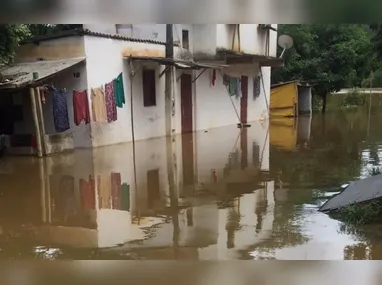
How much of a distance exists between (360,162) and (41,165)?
662 cm

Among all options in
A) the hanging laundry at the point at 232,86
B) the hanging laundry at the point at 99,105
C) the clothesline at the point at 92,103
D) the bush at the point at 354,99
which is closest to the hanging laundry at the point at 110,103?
the clothesline at the point at 92,103

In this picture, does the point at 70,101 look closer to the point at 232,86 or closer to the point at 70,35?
the point at 70,35

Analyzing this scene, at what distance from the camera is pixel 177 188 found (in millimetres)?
7551

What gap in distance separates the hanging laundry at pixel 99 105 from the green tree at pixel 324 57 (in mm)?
13806

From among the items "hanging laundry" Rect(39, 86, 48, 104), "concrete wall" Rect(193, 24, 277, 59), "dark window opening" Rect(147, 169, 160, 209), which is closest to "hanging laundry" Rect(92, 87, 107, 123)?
"hanging laundry" Rect(39, 86, 48, 104)

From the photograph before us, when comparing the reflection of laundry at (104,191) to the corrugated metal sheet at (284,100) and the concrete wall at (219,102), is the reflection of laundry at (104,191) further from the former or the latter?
the corrugated metal sheet at (284,100)

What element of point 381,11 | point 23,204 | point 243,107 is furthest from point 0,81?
point 243,107

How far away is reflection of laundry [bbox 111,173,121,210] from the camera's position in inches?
260

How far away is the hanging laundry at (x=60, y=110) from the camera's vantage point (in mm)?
10594

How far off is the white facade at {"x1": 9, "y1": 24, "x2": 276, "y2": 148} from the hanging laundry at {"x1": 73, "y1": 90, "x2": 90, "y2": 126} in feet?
0.82

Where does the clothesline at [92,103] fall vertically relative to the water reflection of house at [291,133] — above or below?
above

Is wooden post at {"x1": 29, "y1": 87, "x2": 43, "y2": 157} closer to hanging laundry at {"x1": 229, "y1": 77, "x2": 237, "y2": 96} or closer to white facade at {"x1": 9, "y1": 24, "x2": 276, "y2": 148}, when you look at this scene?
white facade at {"x1": 9, "y1": 24, "x2": 276, "y2": 148}

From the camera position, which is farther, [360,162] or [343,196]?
[360,162]

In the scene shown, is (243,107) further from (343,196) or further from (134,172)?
(343,196)
